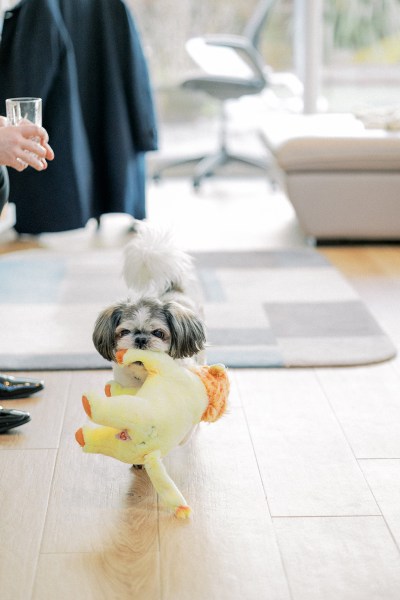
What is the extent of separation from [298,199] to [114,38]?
1.03 m

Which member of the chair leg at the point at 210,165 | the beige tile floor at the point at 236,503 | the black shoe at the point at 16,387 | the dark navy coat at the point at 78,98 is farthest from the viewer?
the chair leg at the point at 210,165

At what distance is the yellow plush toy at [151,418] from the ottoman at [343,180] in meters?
2.04

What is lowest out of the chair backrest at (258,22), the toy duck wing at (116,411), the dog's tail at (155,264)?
the chair backrest at (258,22)

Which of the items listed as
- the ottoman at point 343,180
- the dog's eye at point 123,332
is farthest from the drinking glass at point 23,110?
the ottoman at point 343,180

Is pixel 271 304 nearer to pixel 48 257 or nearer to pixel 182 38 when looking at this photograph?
pixel 48 257

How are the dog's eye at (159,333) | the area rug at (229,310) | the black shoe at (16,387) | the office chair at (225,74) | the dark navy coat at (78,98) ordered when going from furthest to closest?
the office chair at (225,74) → the dark navy coat at (78,98) → the area rug at (229,310) → the black shoe at (16,387) → the dog's eye at (159,333)

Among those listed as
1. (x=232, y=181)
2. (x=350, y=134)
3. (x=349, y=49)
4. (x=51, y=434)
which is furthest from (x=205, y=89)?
(x=51, y=434)

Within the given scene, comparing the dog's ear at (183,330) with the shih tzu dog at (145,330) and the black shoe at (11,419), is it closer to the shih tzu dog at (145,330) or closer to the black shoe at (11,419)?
the shih tzu dog at (145,330)

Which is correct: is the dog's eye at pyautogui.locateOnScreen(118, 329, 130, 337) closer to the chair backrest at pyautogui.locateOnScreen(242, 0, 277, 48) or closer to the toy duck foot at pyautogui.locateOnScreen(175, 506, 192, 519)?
the toy duck foot at pyautogui.locateOnScreen(175, 506, 192, 519)

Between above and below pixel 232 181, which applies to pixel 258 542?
above

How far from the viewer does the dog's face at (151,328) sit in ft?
5.62

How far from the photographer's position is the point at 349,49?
5.40 m

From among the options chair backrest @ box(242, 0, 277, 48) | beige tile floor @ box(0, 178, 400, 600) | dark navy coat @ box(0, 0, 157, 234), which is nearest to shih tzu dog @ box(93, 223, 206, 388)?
beige tile floor @ box(0, 178, 400, 600)

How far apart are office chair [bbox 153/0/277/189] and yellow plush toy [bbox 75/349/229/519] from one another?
11.1 feet
